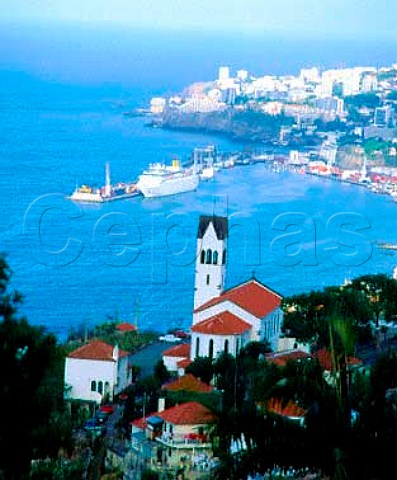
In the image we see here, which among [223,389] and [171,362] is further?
[171,362]

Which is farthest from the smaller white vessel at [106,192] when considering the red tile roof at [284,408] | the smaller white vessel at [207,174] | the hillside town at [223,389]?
the red tile roof at [284,408]

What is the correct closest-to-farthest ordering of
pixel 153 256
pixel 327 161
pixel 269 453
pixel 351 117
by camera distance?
Answer: 1. pixel 269 453
2. pixel 153 256
3. pixel 327 161
4. pixel 351 117

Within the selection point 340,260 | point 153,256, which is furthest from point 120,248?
point 340,260

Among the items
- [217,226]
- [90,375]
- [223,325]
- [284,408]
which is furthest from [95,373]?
[284,408]

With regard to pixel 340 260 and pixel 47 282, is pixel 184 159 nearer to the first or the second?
pixel 340 260

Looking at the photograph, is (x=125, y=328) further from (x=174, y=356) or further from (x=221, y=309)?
(x=174, y=356)

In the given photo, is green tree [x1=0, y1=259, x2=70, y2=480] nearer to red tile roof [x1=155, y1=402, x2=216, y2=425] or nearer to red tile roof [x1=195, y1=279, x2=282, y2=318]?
red tile roof [x1=155, y1=402, x2=216, y2=425]
